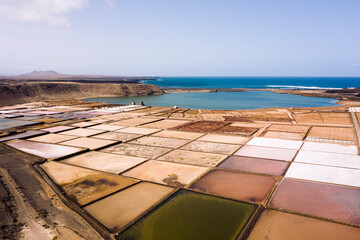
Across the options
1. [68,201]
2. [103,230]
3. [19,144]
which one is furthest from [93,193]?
[19,144]

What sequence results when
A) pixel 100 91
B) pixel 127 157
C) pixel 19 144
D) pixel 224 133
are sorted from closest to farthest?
pixel 127 157 → pixel 19 144 → pixel 224 133 → pixel 100 91

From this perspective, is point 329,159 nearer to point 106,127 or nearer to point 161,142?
point 161,142

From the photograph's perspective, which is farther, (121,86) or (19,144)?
(121,86)

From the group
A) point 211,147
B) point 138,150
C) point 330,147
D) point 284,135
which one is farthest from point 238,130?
point 138,150

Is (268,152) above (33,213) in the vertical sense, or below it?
below

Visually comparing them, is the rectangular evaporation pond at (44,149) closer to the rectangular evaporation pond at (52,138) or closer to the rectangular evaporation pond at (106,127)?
the rectangular evaporation pond at (52,138)

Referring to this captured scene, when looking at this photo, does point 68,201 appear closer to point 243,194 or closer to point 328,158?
point 243,194

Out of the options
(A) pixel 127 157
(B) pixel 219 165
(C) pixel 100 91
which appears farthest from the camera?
(C) pixel 100 91
